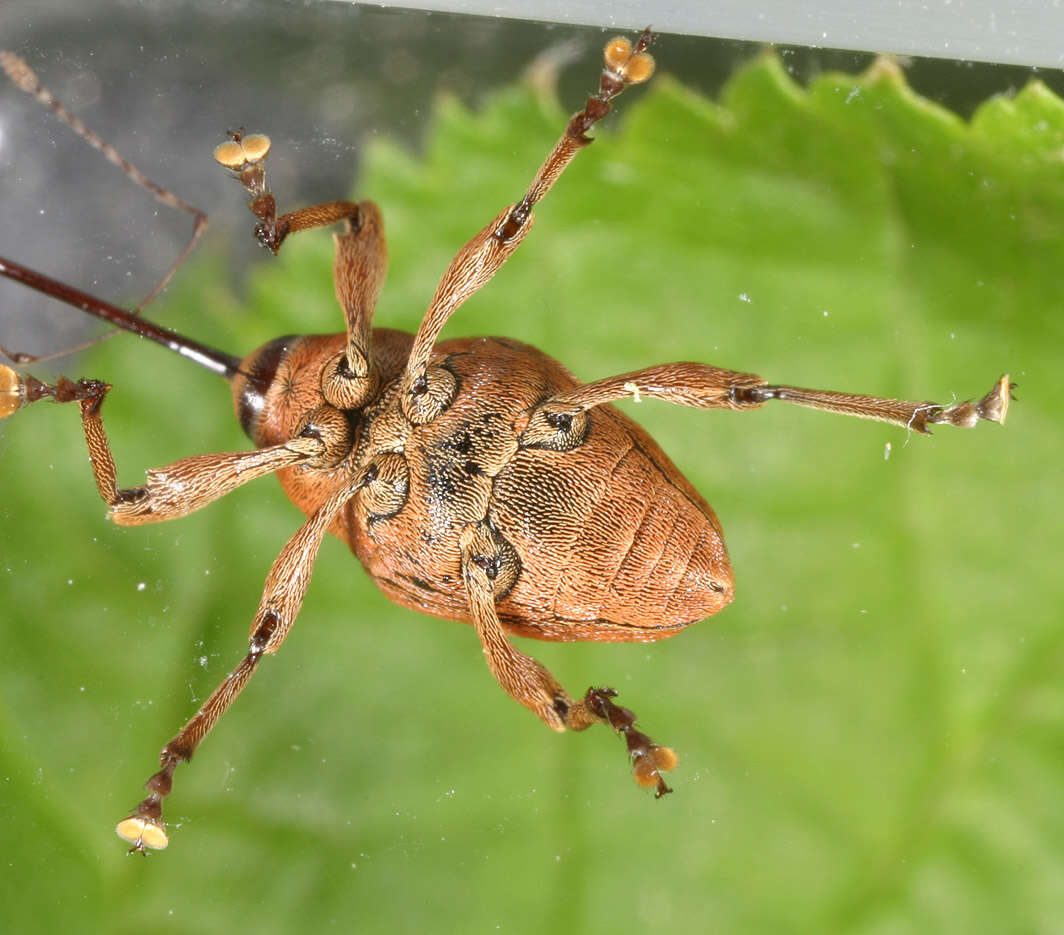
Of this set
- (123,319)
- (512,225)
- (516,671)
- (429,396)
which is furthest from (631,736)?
(123,319)

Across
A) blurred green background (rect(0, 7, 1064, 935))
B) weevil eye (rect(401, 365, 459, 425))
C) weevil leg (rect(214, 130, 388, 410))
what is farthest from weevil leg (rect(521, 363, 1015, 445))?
blurred green background (rect(0, 7, 1064, 935))

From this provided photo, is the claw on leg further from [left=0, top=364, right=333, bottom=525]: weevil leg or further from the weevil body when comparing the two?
[left=0, top=364, right=333, bottom=525]: weevil leg

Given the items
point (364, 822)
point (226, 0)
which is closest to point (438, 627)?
point (364, 822)

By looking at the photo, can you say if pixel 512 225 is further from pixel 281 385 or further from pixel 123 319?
pixel 123 319

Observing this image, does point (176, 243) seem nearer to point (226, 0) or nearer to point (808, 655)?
point (226, 0)

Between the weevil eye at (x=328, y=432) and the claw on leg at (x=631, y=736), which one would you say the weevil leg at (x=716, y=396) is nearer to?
the weevil eye at (x=328, y=432)

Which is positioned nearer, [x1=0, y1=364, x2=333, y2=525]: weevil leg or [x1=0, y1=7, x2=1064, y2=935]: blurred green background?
[x1=0, y1=364, x2=333, y2=525]: weevil leg

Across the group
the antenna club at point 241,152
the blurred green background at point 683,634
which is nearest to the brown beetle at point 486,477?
the antenna club at point 241,152
